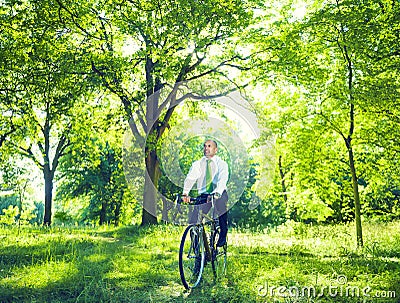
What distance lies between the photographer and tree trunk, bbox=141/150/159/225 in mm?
15969

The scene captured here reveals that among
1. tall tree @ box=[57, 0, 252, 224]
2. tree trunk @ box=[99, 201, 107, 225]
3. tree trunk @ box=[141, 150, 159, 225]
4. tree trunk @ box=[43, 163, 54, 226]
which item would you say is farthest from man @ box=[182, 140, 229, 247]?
tree trunk @ box=[99, 201, 107, 225]

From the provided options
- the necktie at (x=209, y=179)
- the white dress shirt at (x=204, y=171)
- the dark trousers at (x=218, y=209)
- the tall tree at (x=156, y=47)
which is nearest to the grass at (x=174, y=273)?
the dark trousers at (x=218, y=209)

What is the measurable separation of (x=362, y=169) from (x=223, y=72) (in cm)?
635

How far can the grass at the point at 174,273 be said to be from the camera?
227 inches

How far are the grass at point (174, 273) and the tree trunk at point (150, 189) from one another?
5.14 metres

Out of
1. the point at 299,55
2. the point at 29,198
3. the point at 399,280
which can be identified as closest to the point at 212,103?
the point at 299,55

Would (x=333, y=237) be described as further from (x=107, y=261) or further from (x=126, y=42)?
(x=126, y=42)

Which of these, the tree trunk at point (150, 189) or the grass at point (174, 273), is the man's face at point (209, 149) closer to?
the grass at point (174, 273)

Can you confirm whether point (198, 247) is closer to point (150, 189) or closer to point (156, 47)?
point (156, 47)

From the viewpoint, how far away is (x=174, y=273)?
7.22 m

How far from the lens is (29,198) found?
3155 cm

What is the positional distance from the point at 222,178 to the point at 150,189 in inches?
387

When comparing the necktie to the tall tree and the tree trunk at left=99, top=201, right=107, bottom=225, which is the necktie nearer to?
the tall tree

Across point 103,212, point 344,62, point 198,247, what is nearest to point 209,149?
point 198,247
